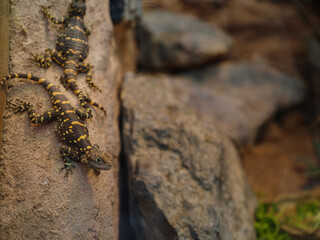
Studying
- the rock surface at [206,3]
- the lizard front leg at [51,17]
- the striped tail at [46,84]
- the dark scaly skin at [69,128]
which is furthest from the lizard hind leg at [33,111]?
the rock surface at [206,3]

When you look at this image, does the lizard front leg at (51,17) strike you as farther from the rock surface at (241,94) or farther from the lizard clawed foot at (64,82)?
the rock surface at (241,94)

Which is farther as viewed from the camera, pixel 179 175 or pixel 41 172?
pixel 179 175

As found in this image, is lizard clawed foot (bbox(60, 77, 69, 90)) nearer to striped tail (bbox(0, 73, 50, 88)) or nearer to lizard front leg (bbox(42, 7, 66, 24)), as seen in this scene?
striped tail (bbox(0, 73, 50, 88))

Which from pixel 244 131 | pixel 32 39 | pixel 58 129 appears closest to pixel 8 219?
pixel 58 129

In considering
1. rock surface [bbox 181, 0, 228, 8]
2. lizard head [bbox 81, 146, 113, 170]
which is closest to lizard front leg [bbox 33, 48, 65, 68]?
lizard head [bbox 81, 146, 113, 170]

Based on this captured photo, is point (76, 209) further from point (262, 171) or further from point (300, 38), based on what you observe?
point (300, 38)

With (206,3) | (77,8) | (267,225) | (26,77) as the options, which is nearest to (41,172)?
(26,77)

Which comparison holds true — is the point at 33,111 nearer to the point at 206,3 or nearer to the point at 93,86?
the point at 93,86
